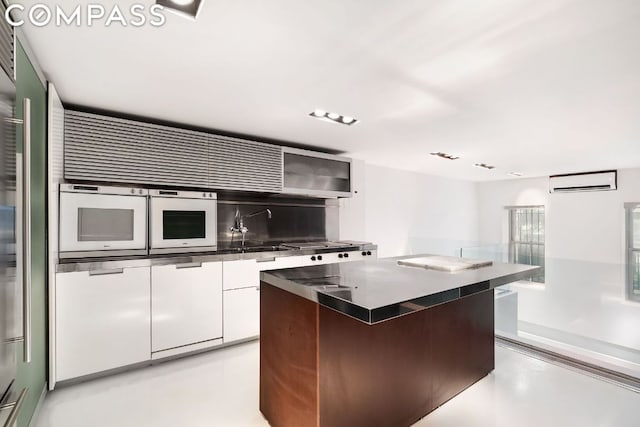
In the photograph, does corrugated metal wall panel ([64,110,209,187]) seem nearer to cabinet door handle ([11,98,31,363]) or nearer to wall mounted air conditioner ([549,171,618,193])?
cabinet door handle ([11,98,31,363])

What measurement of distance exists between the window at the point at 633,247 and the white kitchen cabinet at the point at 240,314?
234 inches

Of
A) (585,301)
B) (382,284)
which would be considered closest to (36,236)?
(382,284)

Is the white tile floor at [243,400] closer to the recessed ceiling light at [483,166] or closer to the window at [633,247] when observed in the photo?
the recessed ceiling light at [483,166]

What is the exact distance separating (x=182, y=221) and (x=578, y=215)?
263 inches

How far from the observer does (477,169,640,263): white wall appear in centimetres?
547

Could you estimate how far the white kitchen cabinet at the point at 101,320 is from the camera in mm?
2336

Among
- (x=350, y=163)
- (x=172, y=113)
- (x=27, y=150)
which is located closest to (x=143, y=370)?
(x=27, y=150)

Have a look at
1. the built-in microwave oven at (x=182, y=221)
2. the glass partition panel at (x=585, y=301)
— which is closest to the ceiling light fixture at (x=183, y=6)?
the built-in microwave oven at (x=182, y=221)

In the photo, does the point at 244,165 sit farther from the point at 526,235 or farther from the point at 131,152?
the point at 526,235

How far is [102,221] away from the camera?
2.62 metres

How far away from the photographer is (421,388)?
2021 millimetres

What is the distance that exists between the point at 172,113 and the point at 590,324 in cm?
714

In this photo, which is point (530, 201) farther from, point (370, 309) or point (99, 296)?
point (99, 296)

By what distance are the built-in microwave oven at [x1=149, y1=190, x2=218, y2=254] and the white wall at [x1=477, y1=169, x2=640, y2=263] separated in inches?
248
